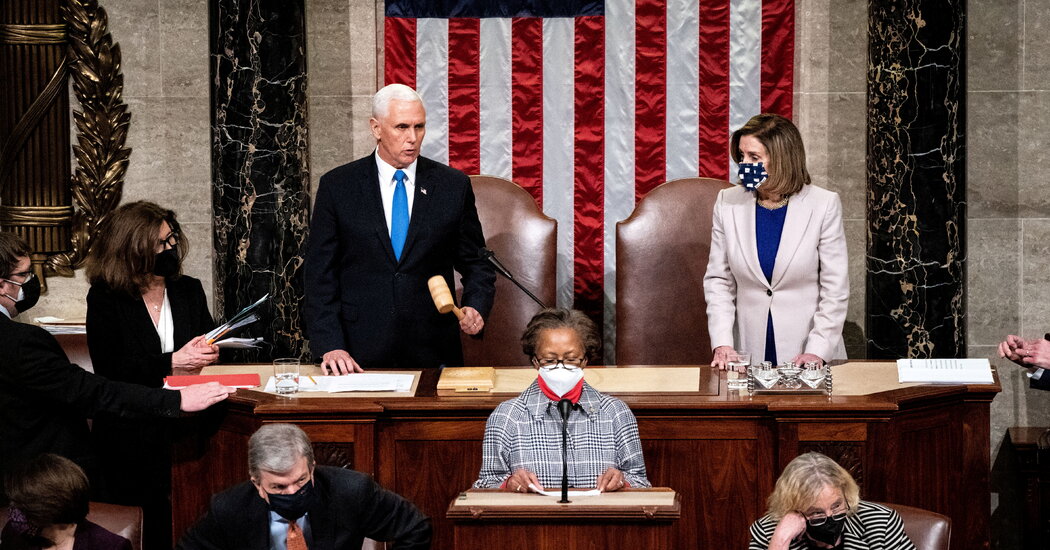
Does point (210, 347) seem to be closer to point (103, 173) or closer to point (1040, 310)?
point (103, 173)

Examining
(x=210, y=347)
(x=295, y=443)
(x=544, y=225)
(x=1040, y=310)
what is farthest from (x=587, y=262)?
(x=295, y=443)

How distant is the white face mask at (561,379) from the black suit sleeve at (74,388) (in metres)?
1.29

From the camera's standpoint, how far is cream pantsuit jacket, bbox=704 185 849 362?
5.20m

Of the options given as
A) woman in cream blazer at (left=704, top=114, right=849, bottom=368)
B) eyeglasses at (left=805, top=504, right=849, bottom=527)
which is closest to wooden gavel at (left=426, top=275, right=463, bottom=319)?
woman in cream blazer at (left=704, top=114, right=849, bottom=368)

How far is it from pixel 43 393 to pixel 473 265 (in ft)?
5.70

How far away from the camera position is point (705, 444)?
449 centimetres

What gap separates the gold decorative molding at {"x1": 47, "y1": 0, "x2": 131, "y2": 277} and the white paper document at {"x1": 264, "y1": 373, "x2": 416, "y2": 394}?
2.62 metres

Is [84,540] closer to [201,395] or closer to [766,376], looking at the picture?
[201,395]

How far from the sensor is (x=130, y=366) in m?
4.89

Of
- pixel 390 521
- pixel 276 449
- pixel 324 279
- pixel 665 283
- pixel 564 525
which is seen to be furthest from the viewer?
pixel 665 283

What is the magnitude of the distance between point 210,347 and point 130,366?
1.26ft

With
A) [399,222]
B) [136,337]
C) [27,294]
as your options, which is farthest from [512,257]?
[27,294]

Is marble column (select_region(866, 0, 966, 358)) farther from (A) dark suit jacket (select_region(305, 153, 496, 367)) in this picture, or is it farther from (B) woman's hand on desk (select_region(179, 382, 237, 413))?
(B) woman's hand on desk (select_region(179, 382, 237, 413))

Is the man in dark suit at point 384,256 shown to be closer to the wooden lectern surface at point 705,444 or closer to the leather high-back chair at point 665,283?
the wooden lectern surface at point 705,444
